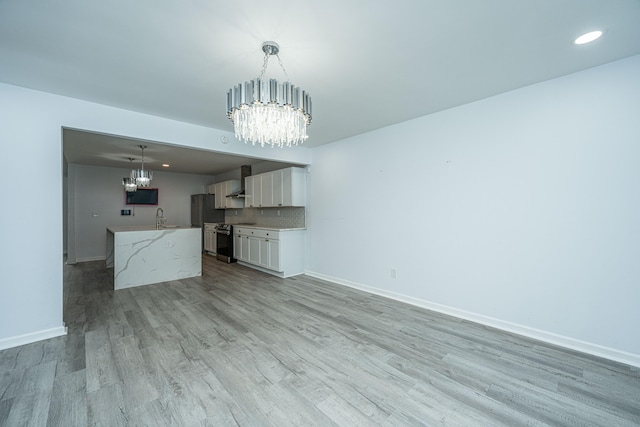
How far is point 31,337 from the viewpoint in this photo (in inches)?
98.0

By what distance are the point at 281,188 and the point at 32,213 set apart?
3.43 metres

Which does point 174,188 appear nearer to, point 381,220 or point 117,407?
point 381,220

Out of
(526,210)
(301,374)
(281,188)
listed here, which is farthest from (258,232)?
(526,210)

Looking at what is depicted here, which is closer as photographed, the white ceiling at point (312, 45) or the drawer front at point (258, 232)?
the white ceiling at point (312, 45)

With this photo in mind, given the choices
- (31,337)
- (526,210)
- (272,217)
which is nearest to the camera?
(31,337)

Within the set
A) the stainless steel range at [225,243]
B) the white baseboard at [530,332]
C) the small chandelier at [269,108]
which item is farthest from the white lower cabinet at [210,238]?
the small chandelier at [269,108]

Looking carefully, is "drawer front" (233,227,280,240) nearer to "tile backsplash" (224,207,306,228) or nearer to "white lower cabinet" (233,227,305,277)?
"white lower cabinet" (233,227,305,277)

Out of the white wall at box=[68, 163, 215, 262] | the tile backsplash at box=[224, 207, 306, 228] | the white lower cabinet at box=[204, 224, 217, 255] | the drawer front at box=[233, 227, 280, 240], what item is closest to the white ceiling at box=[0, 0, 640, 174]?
the drawer front at box=[233, 227, 280, 240]

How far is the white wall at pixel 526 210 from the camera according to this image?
7.11 feet

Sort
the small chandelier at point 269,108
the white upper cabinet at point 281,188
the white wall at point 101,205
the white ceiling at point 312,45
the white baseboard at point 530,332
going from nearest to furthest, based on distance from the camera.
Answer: the white ceiling at point 312,45 < the small chandelier at point 269,108 < the white baseboard at point 530,332 < the white upper cabinet at point 281,188 < the white wall at point 101,205

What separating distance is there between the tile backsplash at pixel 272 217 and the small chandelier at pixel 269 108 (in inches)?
134

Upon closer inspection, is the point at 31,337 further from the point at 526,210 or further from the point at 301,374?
the point at 526,210

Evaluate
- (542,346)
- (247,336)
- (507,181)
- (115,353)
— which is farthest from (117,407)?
(507,181)

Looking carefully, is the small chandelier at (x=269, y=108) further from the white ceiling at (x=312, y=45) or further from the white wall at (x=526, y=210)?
the white wall at (x=526, y=210)
